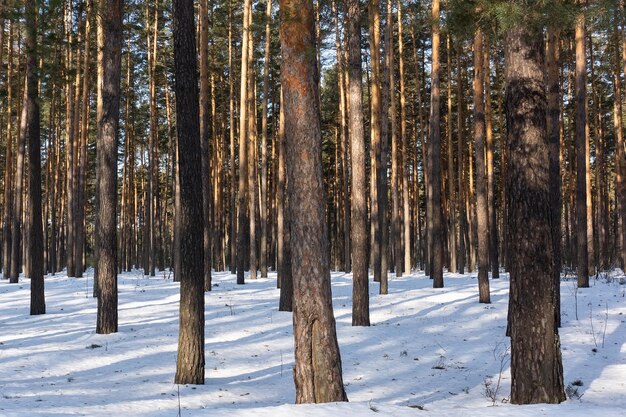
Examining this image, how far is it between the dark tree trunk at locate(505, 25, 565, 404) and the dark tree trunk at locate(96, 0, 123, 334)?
24.3ft

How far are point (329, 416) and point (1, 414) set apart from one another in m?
2.62

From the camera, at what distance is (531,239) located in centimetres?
605

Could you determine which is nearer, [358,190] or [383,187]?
[358,190]

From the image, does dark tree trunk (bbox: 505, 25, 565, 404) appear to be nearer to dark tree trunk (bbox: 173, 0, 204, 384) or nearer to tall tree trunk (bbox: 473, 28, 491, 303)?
dark tree trunk (bbox: 173, 0, 204, 384)

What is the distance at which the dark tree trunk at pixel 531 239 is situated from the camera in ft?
19.7

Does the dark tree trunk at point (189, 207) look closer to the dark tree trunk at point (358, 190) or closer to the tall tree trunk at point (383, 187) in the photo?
the dark tree trunk at point (358, 190)

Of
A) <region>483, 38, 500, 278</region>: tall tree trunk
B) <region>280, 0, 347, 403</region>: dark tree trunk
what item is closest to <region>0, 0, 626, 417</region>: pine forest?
<region>280, 0, 347, 403</region>: dark tree trunk

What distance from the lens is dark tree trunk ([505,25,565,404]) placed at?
6020 mm

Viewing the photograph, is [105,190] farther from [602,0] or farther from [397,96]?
[397,96]

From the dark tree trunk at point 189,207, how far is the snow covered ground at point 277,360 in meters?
0.47

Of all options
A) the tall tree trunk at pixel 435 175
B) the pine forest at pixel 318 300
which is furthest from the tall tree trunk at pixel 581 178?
the tall tree trunk at pixel 435 175

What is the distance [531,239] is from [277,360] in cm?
466

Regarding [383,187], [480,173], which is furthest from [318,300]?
[383,187]

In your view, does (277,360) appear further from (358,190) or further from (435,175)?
(435,175)
